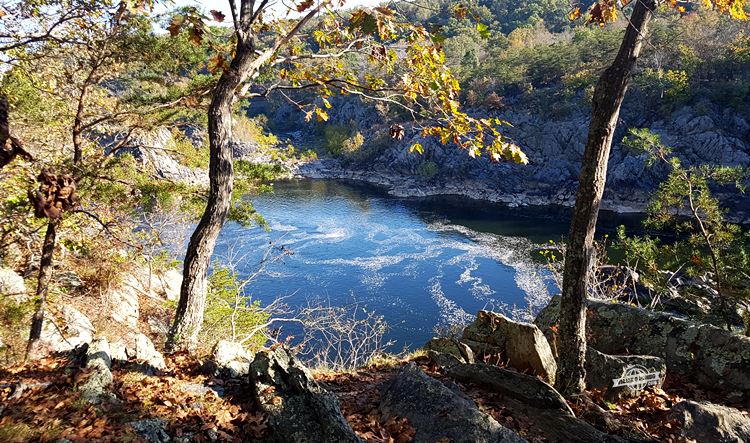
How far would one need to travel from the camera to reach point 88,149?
6.95m

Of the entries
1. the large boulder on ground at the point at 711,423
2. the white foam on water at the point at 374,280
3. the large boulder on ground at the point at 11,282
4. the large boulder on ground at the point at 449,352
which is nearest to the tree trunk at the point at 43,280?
the large boulder on ground at the point at 11,282

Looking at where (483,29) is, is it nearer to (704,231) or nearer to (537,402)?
(537,402)

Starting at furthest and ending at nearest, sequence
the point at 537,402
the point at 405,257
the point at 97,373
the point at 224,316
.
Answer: the point at 405,257 → the point at 224,316 → the point at 537,402 → the point at 97,373

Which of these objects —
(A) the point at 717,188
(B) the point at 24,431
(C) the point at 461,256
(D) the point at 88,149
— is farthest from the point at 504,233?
(B) the point at 24,431

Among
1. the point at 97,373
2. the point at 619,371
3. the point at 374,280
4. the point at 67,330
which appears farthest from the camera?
the point at 374,280

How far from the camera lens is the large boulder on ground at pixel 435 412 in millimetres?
3779

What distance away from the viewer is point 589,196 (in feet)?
14.4

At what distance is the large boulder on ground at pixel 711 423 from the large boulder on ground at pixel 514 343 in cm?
159

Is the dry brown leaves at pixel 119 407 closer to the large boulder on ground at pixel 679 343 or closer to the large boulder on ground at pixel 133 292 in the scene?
the large boulder on ground at pixel 679 343

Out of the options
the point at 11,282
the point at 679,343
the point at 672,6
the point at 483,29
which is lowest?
the point at 11,282

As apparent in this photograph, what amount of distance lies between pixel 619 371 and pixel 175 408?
495 centimetres

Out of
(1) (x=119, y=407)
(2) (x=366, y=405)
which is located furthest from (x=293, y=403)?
(1) (x=119, y=407)

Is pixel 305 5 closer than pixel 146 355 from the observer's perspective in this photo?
Yes

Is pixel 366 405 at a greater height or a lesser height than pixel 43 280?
lesser
